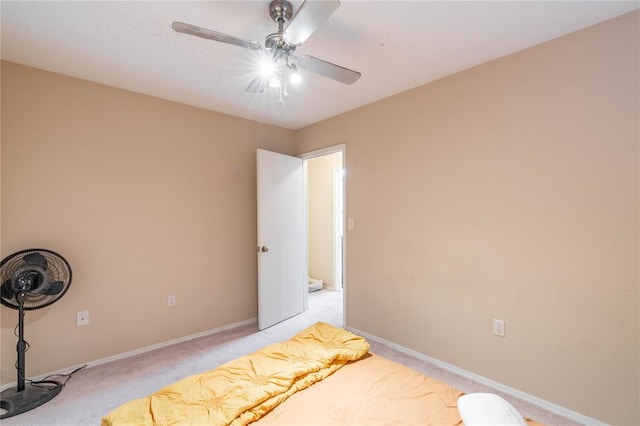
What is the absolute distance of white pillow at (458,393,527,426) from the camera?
34.7 inches

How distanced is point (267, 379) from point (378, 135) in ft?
7.52

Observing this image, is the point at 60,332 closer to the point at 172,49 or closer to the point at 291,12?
the point at 172,49

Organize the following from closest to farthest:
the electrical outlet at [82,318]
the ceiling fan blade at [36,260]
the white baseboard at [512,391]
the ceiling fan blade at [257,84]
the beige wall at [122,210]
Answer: the white baseboard at [512,391], the ceiling fan blade at [257,84], the ceiling fan blade at [36,260], the beige wall at [122,210], the electrical outlet at [82,318]

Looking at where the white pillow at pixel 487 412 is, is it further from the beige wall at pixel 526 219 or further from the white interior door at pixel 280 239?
the white interior door at pixel 280 239

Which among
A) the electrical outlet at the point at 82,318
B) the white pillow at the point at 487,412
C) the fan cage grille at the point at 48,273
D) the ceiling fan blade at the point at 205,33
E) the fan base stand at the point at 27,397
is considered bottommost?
the fan base stand at the point at 27,397

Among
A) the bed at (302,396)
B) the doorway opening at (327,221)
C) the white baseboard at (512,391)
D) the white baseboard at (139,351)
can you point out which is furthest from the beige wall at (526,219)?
the doorway opening at (327,221)

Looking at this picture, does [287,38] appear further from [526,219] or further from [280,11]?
[526,219]

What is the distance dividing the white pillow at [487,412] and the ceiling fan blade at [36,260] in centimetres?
271

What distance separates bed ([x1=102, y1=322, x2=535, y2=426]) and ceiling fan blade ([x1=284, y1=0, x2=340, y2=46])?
1587 millimetres

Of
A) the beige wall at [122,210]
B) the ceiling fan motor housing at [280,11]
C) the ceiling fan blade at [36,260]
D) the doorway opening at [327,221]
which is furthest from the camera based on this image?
the doorway opening at [327,221]

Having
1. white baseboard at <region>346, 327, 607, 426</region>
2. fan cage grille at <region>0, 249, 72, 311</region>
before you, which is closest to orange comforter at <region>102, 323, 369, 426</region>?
white baseboard at <region>346, 327, 607, 426</region>

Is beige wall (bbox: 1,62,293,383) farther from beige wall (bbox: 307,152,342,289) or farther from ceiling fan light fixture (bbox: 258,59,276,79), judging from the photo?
beige wall (bbox: 307,152,342,289)

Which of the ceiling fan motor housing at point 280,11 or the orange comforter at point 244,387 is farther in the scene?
the ceiling fan motor housing at point 280,11

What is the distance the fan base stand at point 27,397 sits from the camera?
1.85m
